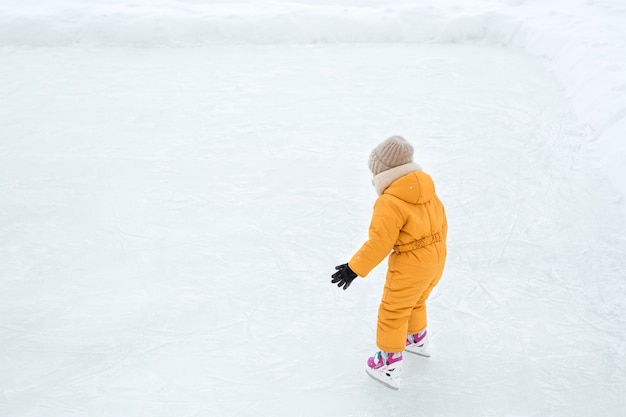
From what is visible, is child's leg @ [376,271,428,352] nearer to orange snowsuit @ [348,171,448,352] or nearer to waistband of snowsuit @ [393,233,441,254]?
orange snowsuit @ [348,171,448,352]

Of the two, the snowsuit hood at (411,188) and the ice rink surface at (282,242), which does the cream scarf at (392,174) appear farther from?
the ice rink surface at (282,242)

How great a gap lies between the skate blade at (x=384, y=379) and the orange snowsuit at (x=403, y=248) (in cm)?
19

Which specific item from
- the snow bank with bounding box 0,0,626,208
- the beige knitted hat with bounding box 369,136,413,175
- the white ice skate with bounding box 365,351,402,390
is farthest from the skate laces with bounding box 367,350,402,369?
the snow bank with bounding box 0,0,626,208

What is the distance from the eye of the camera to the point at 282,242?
3902 millimetres

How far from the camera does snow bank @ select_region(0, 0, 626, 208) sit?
23.6 feet

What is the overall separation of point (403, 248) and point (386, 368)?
0.60 meters

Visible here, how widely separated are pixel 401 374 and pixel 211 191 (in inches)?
82.5

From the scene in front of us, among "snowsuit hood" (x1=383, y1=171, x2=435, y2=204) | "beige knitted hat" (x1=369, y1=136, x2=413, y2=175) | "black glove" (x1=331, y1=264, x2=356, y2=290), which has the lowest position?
"black glove" (x1=331, y1=264, x2=356, y2=290)

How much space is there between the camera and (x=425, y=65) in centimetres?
657

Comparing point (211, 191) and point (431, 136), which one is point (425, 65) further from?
point (211, 191)

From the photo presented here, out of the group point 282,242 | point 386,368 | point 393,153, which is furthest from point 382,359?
point 282,242

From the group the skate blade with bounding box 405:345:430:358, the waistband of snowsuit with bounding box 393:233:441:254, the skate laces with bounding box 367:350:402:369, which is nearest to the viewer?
the waistband of snowsuit with bounding box 393:233:441:254

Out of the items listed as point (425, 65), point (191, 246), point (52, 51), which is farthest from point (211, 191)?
point (52, 51)

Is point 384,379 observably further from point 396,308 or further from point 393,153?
point 393,153
